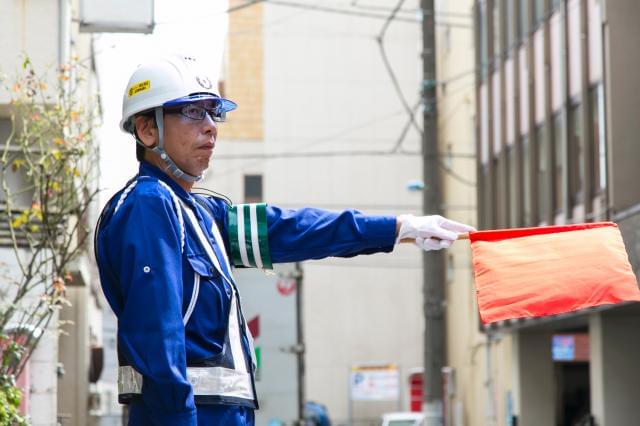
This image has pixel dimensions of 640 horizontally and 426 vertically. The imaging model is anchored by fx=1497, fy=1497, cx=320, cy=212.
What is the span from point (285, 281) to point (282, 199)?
29.9m

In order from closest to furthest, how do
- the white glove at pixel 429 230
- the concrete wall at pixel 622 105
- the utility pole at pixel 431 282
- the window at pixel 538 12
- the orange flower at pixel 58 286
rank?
the white glove at pixel 429 230, the orange flower at pixel 58 286, the concrete wall at pixel 622 105, the utility pole at pixel 431 282, the window at pixel 538 12

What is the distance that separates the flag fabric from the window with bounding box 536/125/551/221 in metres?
23.3

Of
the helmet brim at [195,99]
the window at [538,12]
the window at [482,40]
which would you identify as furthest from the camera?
the window at [482,40]

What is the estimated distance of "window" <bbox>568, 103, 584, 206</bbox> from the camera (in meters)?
26.3

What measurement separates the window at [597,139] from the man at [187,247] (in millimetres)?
19302

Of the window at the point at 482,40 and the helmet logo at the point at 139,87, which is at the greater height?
the window at the point at 482,40

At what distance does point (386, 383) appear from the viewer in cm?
5225

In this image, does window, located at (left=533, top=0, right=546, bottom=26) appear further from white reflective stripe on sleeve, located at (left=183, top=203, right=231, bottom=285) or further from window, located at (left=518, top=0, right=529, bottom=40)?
white reflective stripe on sleeve, located at (left=183, top=203, right=231, bottom=285)

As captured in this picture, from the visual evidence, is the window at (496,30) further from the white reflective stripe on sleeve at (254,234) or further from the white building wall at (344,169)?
the white reflective stripe on sleeve at (254,234)

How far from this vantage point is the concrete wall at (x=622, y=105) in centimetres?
2323

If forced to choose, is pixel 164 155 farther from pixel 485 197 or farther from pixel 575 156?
pixel 485 197

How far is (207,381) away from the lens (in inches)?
193

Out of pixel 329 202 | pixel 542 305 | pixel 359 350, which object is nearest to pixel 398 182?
pixel 329 202

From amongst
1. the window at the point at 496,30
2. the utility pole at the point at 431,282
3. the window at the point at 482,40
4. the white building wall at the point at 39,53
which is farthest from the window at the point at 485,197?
the white building wall at the point at 39,53
